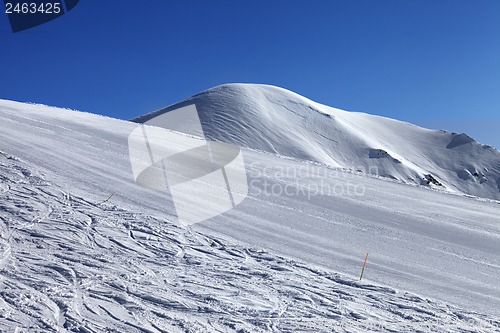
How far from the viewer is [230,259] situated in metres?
8.93

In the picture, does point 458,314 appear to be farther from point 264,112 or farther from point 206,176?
point 264,112

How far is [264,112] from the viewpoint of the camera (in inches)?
2359

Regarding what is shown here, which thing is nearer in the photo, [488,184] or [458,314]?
[458,314]

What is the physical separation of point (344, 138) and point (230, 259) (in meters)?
58.4

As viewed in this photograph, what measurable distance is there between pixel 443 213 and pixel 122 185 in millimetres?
10270

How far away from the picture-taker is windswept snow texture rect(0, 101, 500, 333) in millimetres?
6363

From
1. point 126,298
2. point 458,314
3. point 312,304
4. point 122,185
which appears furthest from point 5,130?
point 458,314
